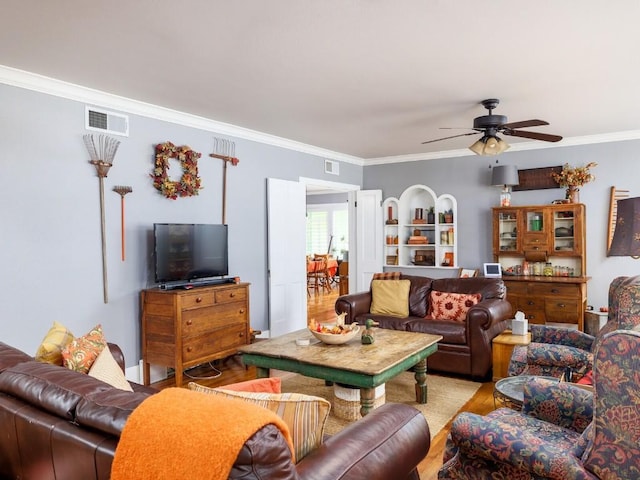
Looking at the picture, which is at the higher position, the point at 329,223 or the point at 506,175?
the point at 506,175

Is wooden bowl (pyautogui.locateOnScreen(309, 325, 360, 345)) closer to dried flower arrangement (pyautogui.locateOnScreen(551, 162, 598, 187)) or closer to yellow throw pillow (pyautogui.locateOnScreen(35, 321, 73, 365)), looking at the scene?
yellow throw pillow (pyautogui.locateOnScreen(35, 321, 73, 365))

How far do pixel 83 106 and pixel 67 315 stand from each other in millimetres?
1741

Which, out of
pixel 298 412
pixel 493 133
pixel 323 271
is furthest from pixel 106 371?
pixel 323 271

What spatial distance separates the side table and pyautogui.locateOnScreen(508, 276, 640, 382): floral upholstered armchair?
0.64m

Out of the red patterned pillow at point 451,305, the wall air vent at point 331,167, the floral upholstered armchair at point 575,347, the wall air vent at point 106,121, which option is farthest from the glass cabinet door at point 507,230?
the wall air vent at point 106,121

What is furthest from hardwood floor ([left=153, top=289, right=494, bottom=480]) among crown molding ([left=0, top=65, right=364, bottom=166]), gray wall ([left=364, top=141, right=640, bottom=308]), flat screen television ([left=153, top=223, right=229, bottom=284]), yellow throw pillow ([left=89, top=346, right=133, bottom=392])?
gray wall ([left=364, top=141, right=640, bottom=308])

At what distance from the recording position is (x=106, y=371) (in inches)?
85.4

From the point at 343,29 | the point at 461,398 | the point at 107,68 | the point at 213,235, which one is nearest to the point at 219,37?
the point at 343,29

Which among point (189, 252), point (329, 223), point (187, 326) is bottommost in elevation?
point (187, 326)

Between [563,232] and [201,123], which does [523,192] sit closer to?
[563,232]

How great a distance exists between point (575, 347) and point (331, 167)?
14.4 ft

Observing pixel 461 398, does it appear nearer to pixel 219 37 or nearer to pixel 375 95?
pixel 375 95

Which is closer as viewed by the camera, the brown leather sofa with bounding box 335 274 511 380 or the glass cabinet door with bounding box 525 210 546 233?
the brown leather sofa with bounding box 335 274 511 380

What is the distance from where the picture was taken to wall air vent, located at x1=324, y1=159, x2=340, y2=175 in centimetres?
683
